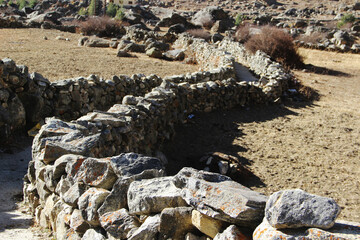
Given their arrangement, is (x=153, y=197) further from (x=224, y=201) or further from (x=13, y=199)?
(x=13, y=199)

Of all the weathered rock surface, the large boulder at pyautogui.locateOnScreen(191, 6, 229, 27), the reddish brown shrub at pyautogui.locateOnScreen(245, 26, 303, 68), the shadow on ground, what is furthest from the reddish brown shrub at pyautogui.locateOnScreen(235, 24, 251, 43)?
the weathered rock surface

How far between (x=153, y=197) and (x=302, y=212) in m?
1.20

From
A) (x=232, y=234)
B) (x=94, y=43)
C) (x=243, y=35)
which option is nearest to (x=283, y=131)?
(x=232, y=234)

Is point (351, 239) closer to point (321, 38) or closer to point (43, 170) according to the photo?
point (43, 170)

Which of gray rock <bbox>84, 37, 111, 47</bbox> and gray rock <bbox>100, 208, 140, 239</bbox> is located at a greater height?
gray rock <bbox>84, 37, 111, 47</bbox>

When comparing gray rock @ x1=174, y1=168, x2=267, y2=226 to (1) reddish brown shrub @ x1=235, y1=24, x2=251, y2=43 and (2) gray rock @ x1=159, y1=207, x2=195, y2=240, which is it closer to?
(2) gray rock @ x1=159, y1=207, x2=195, y2=240

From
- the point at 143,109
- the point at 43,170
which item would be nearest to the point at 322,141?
the point at 143,109

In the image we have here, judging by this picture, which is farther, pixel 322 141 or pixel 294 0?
pixel 294 0

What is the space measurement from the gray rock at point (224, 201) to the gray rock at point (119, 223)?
527 millimetres

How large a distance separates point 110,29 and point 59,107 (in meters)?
20.7

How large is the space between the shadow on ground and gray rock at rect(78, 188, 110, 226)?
4.10 m

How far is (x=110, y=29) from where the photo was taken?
28.8 metres

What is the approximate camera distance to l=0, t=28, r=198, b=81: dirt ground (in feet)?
48.6

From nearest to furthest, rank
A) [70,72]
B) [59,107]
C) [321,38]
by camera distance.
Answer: [59,107] < [70,72] < [321,38]
